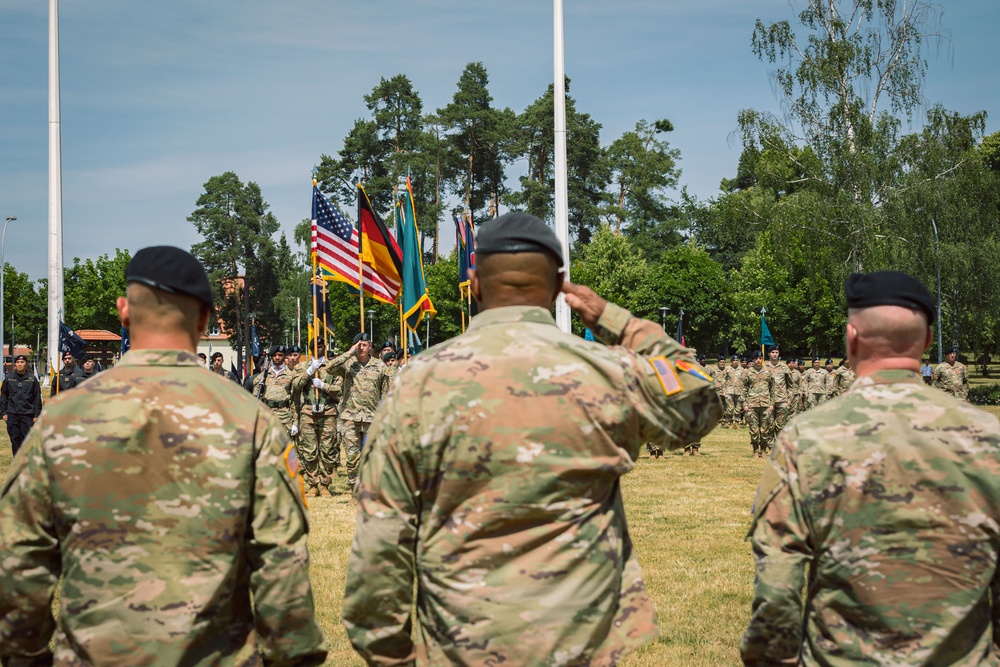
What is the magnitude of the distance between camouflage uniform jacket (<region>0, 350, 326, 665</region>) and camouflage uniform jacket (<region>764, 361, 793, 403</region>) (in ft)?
63.0

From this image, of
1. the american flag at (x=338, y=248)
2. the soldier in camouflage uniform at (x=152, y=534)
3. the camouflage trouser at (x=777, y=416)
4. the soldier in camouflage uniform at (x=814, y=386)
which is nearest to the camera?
the soldier in camouflage uniform at (x=152, y=534)

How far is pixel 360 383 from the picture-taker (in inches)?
564

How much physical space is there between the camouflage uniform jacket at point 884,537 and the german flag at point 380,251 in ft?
41.4

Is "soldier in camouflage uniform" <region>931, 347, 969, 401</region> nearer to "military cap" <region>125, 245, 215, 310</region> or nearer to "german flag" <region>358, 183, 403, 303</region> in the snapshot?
"german flag" <region>358, 183, 403, 303</region>

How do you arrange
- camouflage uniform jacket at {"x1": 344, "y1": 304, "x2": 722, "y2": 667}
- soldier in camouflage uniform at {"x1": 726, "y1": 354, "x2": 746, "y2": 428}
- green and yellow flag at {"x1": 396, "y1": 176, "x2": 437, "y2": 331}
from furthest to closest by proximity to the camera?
soldier in camouflage uniform at {"x1": 726, "y1": 354, "x2": 746, "y2": 428}, green and yellow flag at {"x1": 396, "y1": 176, "x2": 437, "y2": 331}, camouflage uniform jacket at {"x1": 344, "y1": 304, "x2": 722, "y2": 667}

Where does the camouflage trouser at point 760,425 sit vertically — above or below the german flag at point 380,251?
below

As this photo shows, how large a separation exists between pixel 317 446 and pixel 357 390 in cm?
176

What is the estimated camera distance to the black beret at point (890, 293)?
127 inches

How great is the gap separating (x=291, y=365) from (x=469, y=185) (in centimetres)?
5285

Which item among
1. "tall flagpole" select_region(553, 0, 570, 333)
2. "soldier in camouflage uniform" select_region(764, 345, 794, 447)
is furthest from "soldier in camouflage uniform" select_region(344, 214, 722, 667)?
"soldier in camouflage uniform" select_region(764, 345, 794, 447)

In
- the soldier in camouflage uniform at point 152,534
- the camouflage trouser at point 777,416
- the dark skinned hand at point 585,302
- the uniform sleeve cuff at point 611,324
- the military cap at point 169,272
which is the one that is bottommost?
the camouflage trouser at point 777,416

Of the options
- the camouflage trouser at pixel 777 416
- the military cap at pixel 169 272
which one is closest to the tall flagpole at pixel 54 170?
the camouflage trouser at pixel 777 416

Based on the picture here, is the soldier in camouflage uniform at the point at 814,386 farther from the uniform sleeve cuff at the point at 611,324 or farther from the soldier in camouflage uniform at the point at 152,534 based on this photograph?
the soldier in camouflage uniform at the point at 152,534

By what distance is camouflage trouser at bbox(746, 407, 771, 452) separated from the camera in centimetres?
2094
